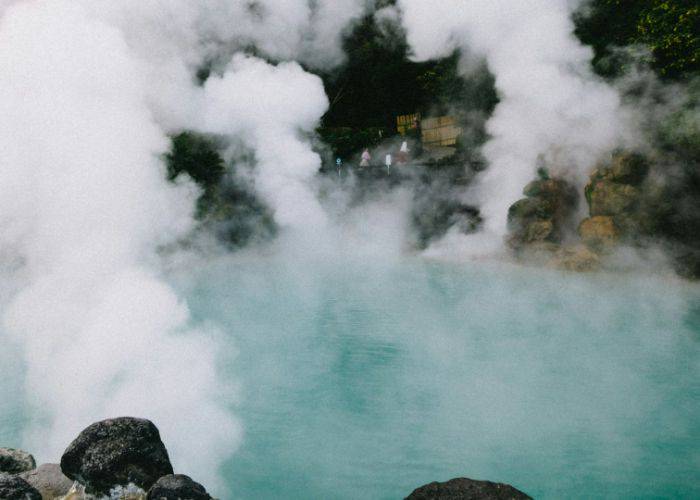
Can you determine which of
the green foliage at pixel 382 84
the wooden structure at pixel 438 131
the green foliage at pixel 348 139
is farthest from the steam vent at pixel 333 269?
the green foliage at pixel 348 139

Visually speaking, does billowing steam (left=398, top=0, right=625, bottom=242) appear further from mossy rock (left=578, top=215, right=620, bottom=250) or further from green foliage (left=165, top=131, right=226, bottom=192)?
green foliage (left=165, top=131, right=226, bottom=192)

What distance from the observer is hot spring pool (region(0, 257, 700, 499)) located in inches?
150

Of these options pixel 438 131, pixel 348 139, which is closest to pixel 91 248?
pixel 348 139

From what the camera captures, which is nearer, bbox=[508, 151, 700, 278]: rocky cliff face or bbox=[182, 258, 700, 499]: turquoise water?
bbox=[182, 258, 700, 499]: turquoise water

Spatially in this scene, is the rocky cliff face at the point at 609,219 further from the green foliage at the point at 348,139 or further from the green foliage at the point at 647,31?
the green foliage at the point at 348,139

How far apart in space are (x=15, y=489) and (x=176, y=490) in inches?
39.7

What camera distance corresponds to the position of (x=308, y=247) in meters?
13.2

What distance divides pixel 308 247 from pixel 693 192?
27.3 ft

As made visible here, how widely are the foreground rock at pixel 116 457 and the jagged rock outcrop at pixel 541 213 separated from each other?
895 cm

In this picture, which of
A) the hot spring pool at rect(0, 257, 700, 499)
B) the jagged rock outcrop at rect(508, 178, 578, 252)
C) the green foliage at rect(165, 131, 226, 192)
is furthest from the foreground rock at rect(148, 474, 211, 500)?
the green foliage at rect(165, 131, 226, 192)

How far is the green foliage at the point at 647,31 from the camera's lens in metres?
9.00

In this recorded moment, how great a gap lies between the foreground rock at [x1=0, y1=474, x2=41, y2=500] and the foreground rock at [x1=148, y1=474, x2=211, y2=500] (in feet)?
2.49

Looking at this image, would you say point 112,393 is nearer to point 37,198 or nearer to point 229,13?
point 37,198

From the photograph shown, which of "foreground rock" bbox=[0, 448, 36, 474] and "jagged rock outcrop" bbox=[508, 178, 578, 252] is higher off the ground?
"jagged rock outcrop" bbox=[508, 178, 578, 252]
